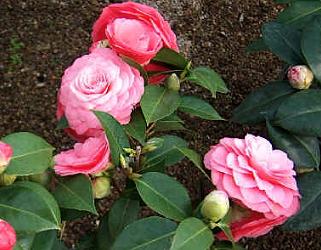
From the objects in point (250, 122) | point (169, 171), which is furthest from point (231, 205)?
point (169, 171)

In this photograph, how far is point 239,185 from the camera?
1.02 m

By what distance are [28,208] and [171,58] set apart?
379mm

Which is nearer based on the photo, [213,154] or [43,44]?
[213,154]

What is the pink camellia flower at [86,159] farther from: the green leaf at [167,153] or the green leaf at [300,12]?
the green leaf at [300,12]

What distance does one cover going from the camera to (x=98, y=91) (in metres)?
1.10

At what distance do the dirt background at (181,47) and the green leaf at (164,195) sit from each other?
79 cm

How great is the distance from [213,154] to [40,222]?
10.7 inches

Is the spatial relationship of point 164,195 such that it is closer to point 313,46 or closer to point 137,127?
point 137,127

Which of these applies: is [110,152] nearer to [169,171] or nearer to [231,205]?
[231,205]

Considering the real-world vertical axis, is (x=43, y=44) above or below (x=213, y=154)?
below

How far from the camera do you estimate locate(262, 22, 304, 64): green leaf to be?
1.40m

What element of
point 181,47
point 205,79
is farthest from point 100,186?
point 181,47

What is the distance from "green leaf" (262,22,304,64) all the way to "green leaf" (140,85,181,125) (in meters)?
0.29

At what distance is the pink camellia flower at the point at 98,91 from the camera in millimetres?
1097
